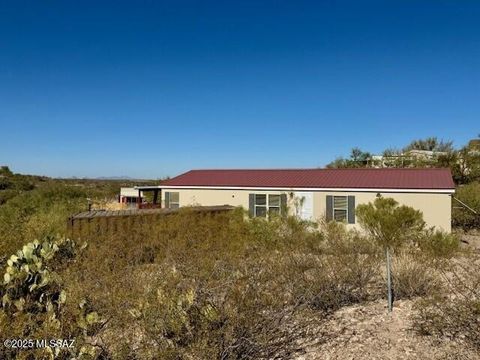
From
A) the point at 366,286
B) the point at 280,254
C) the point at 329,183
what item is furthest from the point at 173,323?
the point at 329,183

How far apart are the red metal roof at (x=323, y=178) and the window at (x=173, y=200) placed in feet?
1.67

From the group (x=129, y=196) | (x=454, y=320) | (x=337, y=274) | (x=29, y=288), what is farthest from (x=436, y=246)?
(x=129, y=196)

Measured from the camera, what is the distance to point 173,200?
19516 millimetres

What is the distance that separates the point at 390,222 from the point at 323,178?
10361 millimetres

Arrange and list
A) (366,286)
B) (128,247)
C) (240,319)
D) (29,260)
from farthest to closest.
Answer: (128,247) → (366,286) → (29,260) → (240,319)

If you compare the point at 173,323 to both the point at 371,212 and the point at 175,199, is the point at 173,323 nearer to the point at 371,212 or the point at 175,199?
the point at 371,212

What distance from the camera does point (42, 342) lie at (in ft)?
11.5

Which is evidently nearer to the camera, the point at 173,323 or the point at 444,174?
the point at 173,323

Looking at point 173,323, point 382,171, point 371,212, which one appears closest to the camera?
point 173,323

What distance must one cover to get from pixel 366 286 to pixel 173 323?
4.47m

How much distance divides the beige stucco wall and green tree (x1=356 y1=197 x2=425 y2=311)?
8139 mm

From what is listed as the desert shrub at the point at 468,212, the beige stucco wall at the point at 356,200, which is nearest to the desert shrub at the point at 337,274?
the beige stucco wall at the point at 356,200

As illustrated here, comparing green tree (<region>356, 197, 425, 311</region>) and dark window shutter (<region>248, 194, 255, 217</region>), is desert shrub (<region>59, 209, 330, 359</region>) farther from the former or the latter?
dark window shutter (<region>248, 194, 255, 217</region>)

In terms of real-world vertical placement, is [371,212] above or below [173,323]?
above
